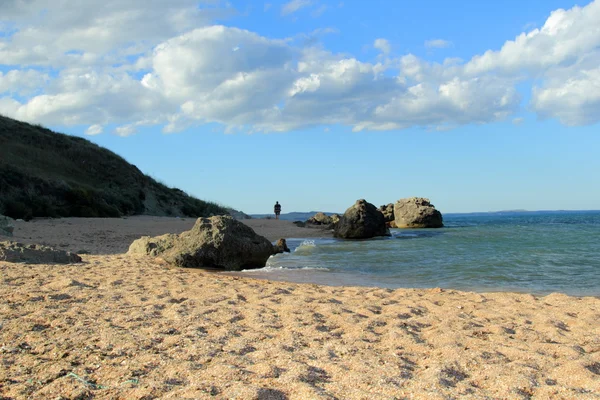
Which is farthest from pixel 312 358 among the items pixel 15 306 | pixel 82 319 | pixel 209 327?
pixel 15 306

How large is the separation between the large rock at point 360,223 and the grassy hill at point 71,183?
1147 centimetres

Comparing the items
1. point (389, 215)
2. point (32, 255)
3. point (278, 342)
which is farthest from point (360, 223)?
A: point (278, 342)

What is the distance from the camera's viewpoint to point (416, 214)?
33.9m

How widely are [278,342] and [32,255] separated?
6.32 meters

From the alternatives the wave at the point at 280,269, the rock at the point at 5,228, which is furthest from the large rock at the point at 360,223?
the rock at the point at 5,228

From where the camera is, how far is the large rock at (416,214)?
33.8 metres

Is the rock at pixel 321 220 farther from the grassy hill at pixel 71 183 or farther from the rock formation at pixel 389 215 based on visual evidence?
Answer: the grassy hill at pixel 71 183

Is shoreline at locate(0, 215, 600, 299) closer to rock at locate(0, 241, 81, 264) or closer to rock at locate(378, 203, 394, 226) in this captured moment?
rock at locate(0, 241, 81, 264)

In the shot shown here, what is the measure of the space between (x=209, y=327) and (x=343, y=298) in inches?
103

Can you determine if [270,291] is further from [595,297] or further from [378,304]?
[595,297]

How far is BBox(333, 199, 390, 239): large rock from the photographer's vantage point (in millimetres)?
23125

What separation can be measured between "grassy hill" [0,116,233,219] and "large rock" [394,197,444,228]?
14.2 metres

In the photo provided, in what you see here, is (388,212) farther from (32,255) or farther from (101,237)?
(32,255)

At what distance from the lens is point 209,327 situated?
5086 mm
